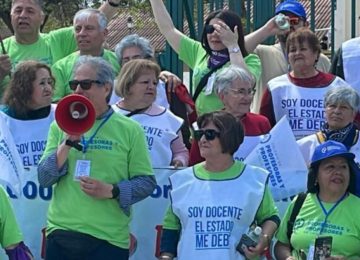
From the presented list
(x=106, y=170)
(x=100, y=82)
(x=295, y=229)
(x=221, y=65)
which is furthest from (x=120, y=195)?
(x=221, y=65)

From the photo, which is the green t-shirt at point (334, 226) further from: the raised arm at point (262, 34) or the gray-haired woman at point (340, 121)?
the raised arm at point (262, 34)

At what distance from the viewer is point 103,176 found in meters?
5.40

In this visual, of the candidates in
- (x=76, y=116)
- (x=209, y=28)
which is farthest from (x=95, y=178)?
(x=209, y=28)

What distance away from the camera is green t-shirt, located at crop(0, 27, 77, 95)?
7.39 metres

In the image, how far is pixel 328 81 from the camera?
6684 mm

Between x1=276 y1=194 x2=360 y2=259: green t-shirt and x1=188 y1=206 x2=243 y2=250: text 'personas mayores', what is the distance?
396mm

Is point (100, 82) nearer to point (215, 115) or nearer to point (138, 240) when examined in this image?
point (215, 115)

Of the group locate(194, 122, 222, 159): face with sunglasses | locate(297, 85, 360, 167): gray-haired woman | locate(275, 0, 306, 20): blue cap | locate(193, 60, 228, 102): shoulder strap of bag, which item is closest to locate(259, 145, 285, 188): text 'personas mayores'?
locate(297, 85, 360, 167): gray-haired woman

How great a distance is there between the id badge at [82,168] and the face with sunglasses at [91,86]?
33cm

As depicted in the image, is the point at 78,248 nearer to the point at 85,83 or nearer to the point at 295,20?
the point at 85,83

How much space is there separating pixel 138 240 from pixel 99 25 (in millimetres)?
1847

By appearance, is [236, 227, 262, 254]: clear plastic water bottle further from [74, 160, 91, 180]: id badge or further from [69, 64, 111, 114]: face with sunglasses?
[69, 64, 111, 114]: face with sunglasses

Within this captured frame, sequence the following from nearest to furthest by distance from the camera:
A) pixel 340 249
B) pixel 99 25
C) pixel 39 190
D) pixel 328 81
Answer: pixel 340 249 < pixel 39 190 < pixel 328 81 < pixel 99 25

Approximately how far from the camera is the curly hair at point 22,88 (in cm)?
605
